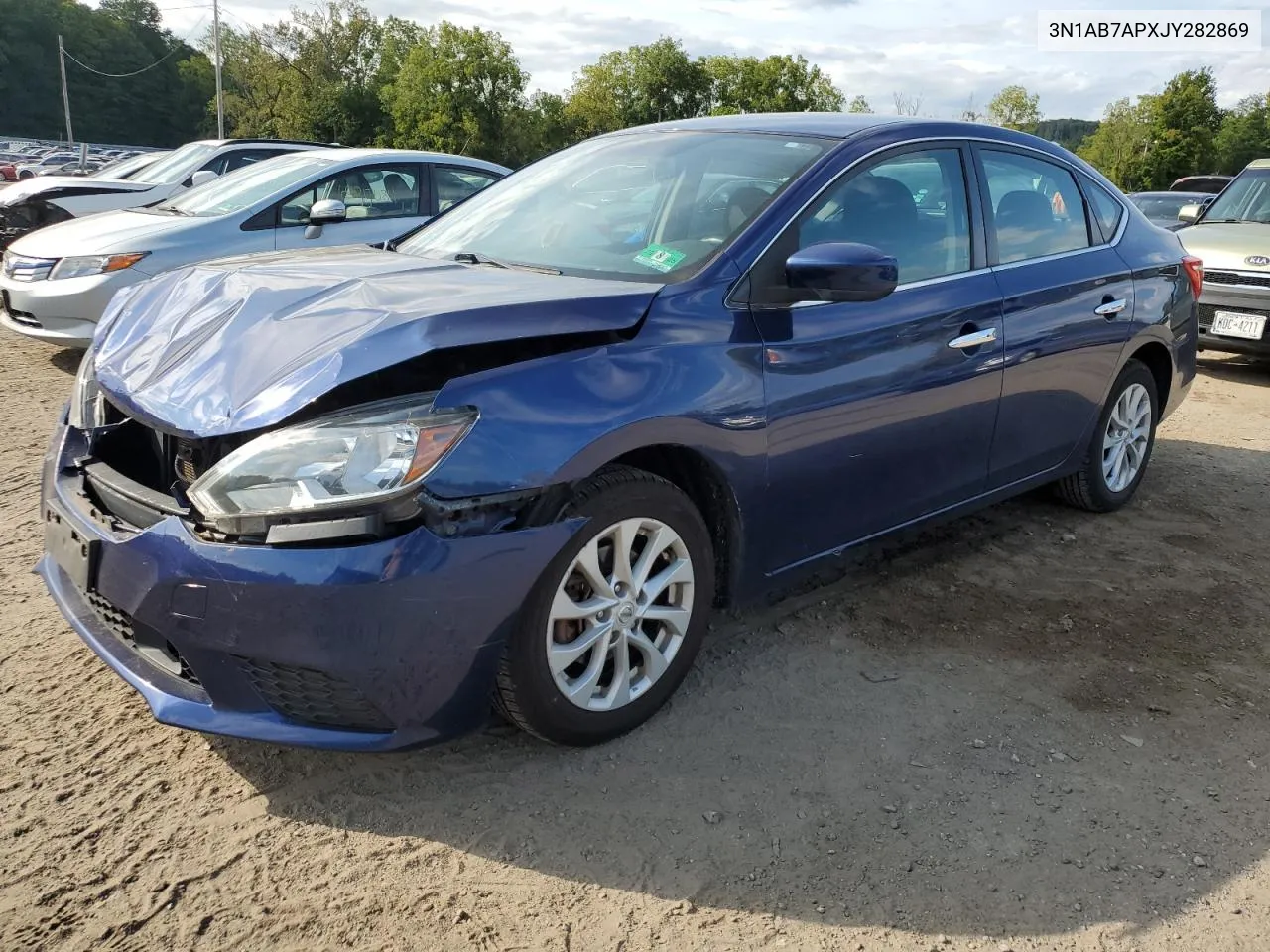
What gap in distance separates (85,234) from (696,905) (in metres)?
A: 6.77

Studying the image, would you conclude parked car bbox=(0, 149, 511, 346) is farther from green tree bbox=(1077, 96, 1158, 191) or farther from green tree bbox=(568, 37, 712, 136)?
green tree bbox=(568, 37, 712, 136)

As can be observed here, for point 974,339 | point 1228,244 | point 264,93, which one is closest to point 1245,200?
point 1228,244

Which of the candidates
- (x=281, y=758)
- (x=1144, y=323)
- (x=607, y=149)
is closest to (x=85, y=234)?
(x=607, y=149)

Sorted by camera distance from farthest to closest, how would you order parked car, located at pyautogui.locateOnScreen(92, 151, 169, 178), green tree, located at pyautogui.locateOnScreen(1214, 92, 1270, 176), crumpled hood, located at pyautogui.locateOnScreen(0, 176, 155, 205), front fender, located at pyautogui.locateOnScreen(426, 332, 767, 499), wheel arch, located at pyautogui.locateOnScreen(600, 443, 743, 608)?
green tree, located at pyautogui.locateOnScreen(1214, 92, 1270, 176), parked car, located at pyautogui.locateOnScreen(92, 151, 169, 178), crumpled hood, located at pyautogui.locateOnScreen(0, 176, 155, 205), wheel arch, located at pyautogui.locateOnScreen(600, 443, 743, 608), front fender, located at pyautogui.locateOnScreen(426, 332, 767, 499)

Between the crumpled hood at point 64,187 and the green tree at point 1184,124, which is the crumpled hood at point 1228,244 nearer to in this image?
the crumpled hood at point 64,187

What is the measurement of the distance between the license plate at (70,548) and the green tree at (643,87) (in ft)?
231

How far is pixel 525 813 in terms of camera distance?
2.54m

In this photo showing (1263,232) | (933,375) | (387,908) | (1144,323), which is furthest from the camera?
(1263,232)

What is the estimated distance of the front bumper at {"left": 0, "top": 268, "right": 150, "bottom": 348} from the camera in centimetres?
658

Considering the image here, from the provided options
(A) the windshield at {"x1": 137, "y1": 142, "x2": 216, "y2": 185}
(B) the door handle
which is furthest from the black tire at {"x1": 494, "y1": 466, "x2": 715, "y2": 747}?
(A) the windshield at {"x1": 137, "y1": 142, "x2": 216, "y2": 185}

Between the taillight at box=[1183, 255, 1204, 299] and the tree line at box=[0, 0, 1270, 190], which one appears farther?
the tree line at box=[0, 0, 1270, 190]

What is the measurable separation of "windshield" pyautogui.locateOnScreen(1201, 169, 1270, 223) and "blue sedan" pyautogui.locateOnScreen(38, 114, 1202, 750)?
6720mm

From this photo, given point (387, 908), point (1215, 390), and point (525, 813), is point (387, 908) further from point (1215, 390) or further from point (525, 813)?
point (1215, 390)

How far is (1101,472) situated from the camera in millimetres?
4699
